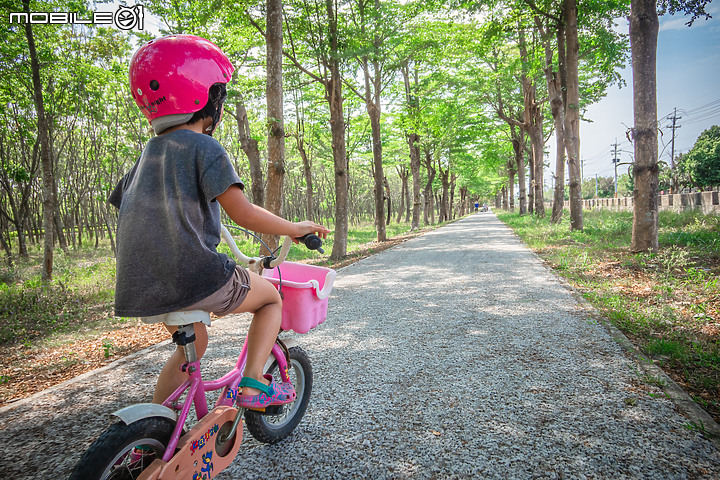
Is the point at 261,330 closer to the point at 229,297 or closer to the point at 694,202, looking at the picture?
the point at 229,297

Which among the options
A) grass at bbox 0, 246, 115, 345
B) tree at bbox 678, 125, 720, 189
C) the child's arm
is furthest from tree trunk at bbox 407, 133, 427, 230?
tree at bbox 678, 125, 720, 189

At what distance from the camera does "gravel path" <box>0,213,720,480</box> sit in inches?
80.0

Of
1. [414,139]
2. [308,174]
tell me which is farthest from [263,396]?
[414,139]

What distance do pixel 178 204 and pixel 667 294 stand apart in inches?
236

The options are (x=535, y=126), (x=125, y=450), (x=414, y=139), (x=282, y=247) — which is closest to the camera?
(x=125, y=450)

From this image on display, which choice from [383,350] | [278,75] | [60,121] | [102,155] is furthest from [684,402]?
[102,155]

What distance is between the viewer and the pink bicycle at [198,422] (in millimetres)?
1332

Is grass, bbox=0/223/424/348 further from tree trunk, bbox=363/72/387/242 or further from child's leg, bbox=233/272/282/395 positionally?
tree trunk, bbox=363/72/387/242

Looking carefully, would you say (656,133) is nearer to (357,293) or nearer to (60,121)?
(357,293)

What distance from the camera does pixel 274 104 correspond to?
7.16 meters

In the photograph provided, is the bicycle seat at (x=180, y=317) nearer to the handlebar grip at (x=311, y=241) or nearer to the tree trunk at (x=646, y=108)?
the handlebar grip at (x=311, y=241)

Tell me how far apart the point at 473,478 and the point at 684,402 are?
66.7 inches

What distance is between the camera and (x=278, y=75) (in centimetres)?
708

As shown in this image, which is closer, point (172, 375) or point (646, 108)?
point (172, 375)
